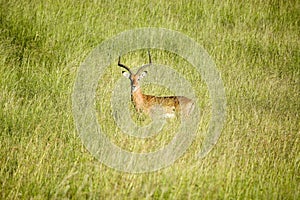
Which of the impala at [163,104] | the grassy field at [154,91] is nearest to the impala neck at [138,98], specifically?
the impala at [163,104]

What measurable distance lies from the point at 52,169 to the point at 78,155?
325 millimetres

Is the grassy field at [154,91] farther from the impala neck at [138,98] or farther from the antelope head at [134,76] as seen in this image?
the impala neck at [138,98]

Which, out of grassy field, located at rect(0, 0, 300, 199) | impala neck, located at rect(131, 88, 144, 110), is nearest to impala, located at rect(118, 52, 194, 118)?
impala neck, located at rect(131, 88, 144, 110)

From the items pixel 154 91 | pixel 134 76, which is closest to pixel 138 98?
pixel 134 76

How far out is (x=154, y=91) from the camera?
21.6 ft

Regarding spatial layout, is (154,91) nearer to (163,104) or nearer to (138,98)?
(138,98)

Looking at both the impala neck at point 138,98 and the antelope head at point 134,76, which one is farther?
the antelope head at point 134,76

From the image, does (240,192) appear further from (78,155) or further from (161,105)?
(161,105)

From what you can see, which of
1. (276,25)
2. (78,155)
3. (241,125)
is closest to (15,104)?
(78,155)

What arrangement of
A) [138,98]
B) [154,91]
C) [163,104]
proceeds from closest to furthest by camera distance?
[163,104] → [138,98] → [154,91]

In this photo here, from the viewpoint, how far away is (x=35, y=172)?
3615 mm

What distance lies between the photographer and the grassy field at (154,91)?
366cm

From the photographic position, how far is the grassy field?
366 centimetres

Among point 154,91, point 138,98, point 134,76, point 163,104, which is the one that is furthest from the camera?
point 154,91
